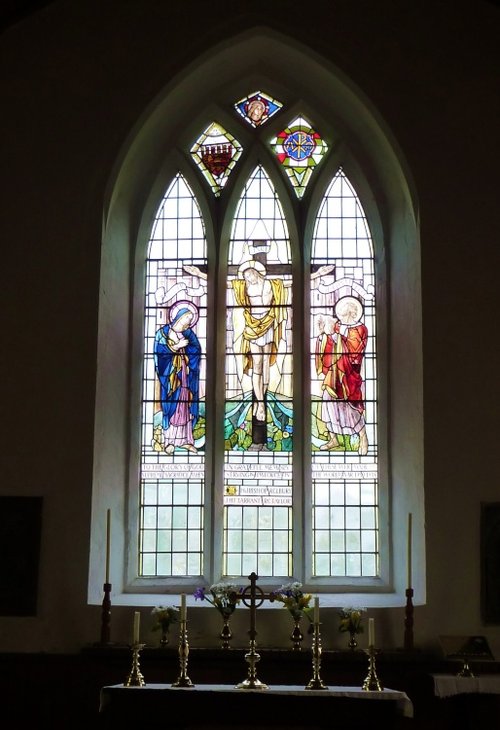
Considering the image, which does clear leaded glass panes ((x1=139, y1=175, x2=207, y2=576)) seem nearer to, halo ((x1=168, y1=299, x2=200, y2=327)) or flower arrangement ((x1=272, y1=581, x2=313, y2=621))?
halo ((x1=168, y1=299, x2=200, y2=327))

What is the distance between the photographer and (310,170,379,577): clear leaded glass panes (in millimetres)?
8562

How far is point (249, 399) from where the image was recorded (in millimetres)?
8836

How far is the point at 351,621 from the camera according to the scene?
7625mm

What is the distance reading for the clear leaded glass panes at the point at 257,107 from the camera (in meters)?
9.41

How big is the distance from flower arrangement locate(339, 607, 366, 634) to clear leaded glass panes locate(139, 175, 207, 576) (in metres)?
1.31

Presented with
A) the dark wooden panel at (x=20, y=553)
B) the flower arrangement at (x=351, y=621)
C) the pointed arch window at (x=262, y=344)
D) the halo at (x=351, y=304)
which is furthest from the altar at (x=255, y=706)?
the halo at (x=351, y=304)

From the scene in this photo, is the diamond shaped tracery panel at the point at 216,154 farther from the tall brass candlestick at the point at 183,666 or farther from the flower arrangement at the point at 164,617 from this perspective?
the tall brass candlestick at the point at 183,666

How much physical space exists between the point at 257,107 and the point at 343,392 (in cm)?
245

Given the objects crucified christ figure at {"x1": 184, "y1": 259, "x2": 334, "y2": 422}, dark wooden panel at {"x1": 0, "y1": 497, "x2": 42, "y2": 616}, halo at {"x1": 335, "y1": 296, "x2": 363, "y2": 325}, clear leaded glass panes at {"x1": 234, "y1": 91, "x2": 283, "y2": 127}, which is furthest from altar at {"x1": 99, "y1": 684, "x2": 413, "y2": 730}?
clear leaded glass panes at {"x1": 234, "y1": 91, "x2": 283, "y2": 127}

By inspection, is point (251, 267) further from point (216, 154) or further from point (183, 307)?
point (216, 154)

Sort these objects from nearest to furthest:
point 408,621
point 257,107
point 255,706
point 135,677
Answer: point 255,706
point 135,677
point 408,621
point 257,107

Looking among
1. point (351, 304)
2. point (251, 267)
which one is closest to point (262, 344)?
point (251, 267)

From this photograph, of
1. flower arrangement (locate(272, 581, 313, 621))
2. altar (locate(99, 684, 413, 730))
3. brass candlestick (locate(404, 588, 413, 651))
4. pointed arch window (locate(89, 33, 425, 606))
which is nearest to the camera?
altar (locate(99, 684, 413, 730))

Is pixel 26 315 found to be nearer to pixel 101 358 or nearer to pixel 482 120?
pixel 101 358
